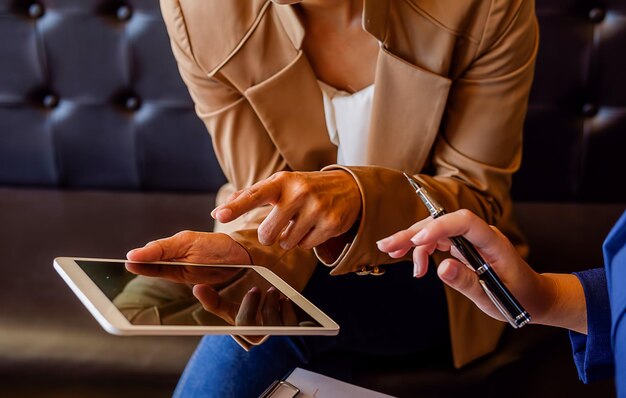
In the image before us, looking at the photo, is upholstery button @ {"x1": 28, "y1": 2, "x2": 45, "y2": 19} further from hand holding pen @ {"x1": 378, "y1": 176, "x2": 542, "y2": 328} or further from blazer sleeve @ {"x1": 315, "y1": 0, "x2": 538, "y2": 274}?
hand holding pen @ {"x1": 378, "y1": 176, "x2": 542, "y2": 328}

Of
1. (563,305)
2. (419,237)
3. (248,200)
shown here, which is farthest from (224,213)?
(563,305)

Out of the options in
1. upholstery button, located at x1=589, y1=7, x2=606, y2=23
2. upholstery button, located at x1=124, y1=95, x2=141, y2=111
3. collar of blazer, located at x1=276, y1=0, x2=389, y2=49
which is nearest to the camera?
collar of blazer, located at x1=276, y1=0, x2=389, y2=49

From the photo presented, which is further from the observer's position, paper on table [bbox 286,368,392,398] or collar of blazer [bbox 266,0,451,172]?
collar of blazer [bbox 266,0,451,172]

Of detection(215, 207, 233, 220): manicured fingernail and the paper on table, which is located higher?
detection(215, 207, 233, 220): manicured fingernail

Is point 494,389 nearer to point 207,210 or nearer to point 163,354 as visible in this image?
point 163,354

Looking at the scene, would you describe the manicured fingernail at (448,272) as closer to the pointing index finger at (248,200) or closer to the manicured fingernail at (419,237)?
the manicured fingernail at (419,237)

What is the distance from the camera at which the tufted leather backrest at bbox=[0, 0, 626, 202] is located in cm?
106

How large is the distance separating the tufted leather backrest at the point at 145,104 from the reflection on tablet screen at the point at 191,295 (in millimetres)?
600

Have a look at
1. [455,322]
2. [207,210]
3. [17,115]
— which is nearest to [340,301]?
[455,322]

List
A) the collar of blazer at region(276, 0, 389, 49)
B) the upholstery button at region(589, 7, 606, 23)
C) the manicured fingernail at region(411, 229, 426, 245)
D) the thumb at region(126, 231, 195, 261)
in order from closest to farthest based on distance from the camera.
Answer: the manicured fingernail at region(411, 229, 426, 245) < the thumb at region(126, 231, 195, 261) < the collar of blazer at region(276, 0, 389, 49) < the upholstery button at region(589, 7, 606, 23)

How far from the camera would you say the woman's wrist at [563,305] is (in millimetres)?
551

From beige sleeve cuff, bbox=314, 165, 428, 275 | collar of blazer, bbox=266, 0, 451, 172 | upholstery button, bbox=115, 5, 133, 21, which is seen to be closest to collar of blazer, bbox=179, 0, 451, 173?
collar of blazer, bbox=266, 0, 451, 172

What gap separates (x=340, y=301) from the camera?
0.79 metres

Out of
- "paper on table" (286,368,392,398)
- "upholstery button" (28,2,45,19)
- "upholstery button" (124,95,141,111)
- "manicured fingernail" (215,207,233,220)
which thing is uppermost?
"upholstery button" (28,2,45,19)
